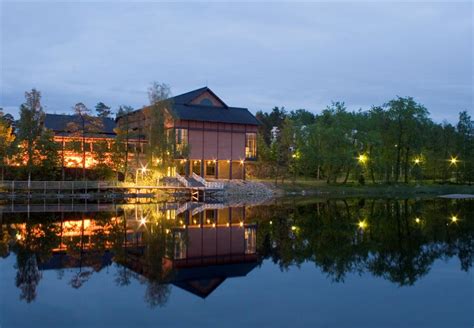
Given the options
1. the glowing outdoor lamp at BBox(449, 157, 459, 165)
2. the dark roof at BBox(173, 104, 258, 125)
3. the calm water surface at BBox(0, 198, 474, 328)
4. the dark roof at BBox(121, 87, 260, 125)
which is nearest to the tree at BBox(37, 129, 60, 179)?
the dark roof at BBox(173, 104, 258, 125)

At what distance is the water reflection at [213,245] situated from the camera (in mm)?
13812

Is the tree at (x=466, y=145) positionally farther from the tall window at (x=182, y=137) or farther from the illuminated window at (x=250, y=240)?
the illuminated window at (x=250, y=240)

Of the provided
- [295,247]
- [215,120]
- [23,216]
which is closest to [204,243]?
[295,247]

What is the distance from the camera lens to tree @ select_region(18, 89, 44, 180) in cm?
4344

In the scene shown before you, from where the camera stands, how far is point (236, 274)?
14.0 metres

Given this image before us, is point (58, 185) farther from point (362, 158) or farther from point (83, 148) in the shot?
point (362, 158)

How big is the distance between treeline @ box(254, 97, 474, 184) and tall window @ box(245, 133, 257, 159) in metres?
2.64

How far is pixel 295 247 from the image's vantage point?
59.6 ft

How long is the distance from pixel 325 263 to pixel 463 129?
192 feet

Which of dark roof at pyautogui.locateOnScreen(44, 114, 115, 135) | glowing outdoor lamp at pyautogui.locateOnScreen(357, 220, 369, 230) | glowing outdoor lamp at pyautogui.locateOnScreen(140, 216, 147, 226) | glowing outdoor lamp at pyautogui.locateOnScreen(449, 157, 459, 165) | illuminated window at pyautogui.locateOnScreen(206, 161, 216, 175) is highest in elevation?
dark roof at pyautogui.locateOnScreen(44, 114, 115, 135)

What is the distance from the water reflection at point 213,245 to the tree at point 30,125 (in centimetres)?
1504

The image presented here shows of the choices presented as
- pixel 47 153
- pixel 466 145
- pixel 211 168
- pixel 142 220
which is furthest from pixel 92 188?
Answer: pixel 466 145

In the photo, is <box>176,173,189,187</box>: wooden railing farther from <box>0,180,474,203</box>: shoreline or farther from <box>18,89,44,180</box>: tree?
<box>18,89,44,180</box>: tree

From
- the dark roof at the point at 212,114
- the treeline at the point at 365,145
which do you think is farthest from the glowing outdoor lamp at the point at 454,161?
the dark roof at the point at 212,114
